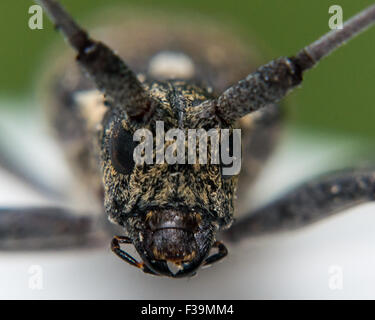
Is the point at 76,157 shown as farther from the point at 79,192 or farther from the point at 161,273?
the point at 161,273

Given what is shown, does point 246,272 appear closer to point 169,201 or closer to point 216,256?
point 216,256

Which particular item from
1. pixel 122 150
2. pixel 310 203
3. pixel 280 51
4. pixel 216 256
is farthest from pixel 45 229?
pixel 280 51

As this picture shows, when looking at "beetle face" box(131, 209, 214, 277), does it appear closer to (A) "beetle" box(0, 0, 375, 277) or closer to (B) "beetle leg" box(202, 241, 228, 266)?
(A) "beetle" box(0, 0, 375, 277)

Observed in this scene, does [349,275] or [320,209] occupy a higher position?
[320,209]

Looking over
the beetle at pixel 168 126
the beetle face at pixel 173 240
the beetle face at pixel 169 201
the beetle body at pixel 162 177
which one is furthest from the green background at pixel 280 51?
the beetle face at pixel 173 240

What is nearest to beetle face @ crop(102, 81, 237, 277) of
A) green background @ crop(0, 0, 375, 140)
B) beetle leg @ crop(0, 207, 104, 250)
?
beetle leg @ crop(0, 207, 104, 250)

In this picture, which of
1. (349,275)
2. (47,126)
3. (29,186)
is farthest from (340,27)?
(29,186)

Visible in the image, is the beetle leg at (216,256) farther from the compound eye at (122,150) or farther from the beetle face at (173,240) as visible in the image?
the compound eye at (122,150)
